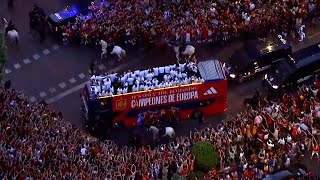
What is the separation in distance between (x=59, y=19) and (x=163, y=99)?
1119 centimetres

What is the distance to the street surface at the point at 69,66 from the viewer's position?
175 ft

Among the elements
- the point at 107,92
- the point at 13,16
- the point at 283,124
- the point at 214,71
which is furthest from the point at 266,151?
the point at 13,16

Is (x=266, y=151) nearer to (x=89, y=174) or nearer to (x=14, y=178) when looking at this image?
(x=89, y=174)

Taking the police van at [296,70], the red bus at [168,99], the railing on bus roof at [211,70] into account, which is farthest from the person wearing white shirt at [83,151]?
the police van at [296,70]

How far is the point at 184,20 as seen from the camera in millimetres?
56812

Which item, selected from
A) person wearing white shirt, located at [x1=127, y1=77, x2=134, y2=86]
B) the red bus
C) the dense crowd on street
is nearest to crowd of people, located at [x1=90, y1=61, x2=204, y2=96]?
person wearing white shirt, located at [x1=127, y1=77, x2=134, y2=86]

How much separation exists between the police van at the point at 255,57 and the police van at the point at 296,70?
941 millimetres

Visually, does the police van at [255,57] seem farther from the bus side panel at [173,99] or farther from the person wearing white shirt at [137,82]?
the person wearing white shirt at [137,82]

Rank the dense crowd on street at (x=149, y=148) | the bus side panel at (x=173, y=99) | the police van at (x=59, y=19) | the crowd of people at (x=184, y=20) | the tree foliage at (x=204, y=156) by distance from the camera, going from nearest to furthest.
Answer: the dense crowd on street at (x=149, y=148), the tree foliage at (x=204, y=156), the bus side panel at (x=173, y=99), the crowd of people at (x=184, y=20), the police van at (x=59, y=19)

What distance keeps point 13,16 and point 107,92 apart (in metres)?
13.8

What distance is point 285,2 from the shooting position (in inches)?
2287

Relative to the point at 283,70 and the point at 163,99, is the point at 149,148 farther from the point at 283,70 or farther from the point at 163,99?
the point at 283,70

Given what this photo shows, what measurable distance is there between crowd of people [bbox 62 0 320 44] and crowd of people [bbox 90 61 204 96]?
5.67m

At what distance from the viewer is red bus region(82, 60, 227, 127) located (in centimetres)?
4972
